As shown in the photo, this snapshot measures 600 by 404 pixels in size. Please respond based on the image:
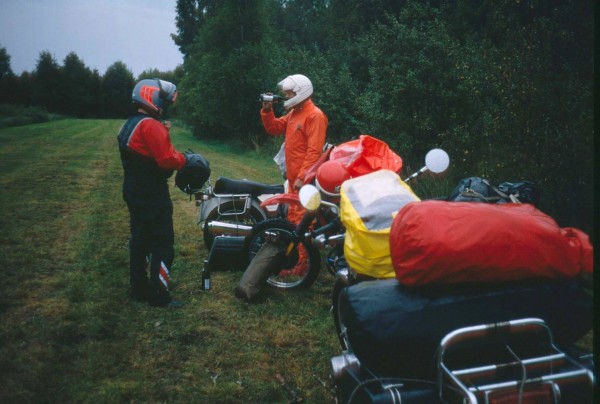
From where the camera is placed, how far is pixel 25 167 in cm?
1307

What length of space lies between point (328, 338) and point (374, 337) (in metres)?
2.19

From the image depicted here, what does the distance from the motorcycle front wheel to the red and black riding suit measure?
929mm

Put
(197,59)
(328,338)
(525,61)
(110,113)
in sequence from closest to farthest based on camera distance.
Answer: (328,338) < (525,61) < (197,59) < (110,113)

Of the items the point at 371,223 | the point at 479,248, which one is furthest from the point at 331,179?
the point at 479,248

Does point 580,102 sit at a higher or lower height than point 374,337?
higher

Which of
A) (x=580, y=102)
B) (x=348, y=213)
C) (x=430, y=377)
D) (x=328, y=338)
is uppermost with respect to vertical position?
(x=580, y=102)

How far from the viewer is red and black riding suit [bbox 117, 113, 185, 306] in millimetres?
4156

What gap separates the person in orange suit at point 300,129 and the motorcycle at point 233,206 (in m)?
0.36

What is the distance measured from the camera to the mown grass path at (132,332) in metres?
3.29

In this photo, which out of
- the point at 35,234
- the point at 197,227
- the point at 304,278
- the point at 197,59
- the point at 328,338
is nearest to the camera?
the point at 328,338

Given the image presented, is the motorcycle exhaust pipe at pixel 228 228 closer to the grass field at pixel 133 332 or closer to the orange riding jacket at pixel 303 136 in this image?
the grass field at pixel 133 332

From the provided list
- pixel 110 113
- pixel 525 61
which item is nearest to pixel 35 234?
pixel 525 61

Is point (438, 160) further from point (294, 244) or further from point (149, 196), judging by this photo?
point (149, 196)

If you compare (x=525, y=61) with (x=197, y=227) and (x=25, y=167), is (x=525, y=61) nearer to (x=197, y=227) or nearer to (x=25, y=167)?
(x=197, y=227)
